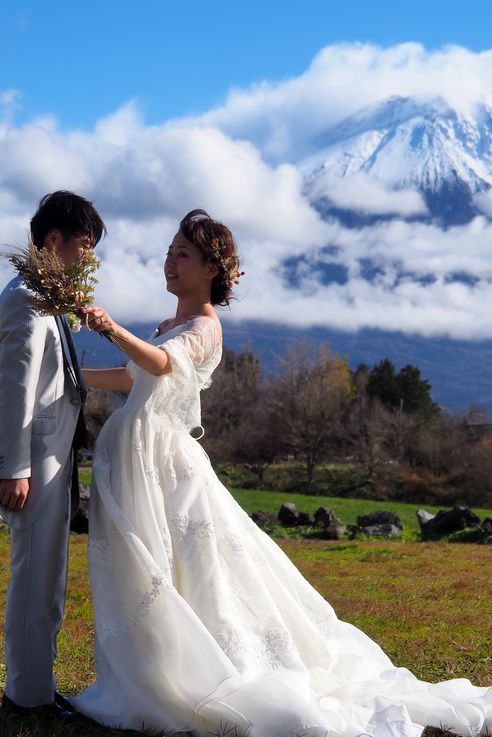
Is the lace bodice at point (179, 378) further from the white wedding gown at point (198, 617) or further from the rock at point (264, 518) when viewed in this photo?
the rock at point (264, 518)

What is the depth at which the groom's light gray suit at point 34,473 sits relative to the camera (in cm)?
466

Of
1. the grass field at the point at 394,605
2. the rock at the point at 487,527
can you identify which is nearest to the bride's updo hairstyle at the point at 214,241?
the grass field at the point at 394,605

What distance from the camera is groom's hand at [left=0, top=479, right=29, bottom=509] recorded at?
466cm

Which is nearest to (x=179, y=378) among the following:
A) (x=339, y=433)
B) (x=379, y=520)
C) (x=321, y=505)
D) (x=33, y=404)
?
(x=33, y=404)

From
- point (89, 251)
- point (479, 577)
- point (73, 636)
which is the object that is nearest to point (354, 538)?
point (479, 577)

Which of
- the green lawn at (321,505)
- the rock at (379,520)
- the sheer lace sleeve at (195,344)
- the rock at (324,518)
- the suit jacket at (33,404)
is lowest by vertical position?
the green lawn at (321,505)

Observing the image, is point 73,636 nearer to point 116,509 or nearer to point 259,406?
→ point 116,509

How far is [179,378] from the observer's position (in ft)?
16.9

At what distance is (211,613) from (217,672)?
0.36 metres

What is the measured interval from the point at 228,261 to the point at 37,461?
1651 millimetres

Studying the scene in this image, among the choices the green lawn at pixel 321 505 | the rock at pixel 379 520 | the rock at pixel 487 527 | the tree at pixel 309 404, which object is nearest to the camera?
the rock at pixel 487 527

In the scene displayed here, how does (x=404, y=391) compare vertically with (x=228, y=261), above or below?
below

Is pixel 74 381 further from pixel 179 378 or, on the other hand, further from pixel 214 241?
pixel 214 241

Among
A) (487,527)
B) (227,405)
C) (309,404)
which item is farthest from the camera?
(227,405)
